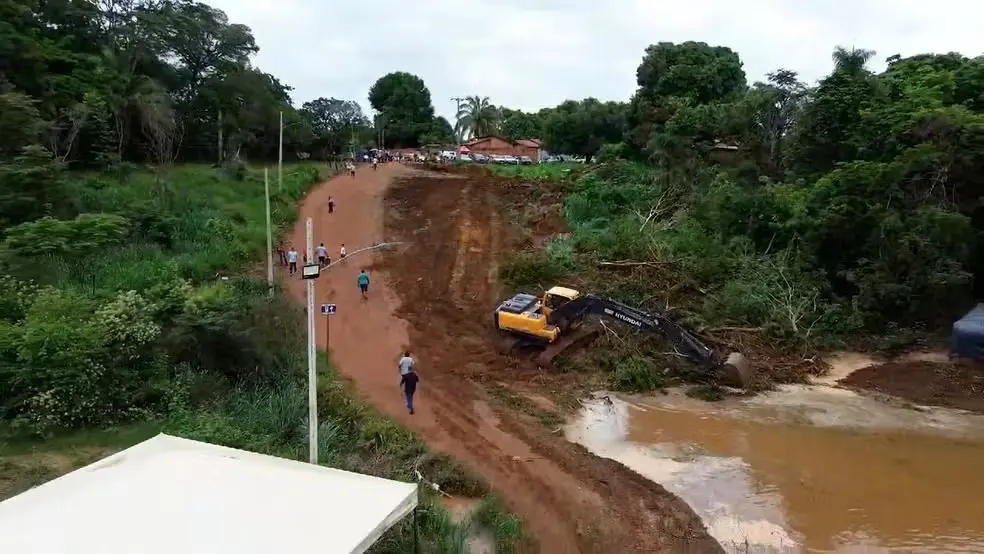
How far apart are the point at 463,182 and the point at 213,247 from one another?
22.4m

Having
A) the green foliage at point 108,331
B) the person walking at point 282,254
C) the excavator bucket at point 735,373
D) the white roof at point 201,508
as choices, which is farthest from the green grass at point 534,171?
the white roof at point 201,508

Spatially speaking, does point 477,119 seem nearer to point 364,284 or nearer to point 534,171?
point 534,171

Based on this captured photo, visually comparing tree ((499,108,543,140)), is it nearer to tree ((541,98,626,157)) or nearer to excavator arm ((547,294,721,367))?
tree ((541,98,626,157))

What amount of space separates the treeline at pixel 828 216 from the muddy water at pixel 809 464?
5.16m

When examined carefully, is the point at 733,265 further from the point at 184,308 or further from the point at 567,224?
the point at 184,308

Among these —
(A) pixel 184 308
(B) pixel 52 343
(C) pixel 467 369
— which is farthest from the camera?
(C) pixel 467 369

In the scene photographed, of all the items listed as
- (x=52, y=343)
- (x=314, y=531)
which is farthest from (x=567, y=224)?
(x=314, y=531)

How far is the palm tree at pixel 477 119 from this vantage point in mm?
87688

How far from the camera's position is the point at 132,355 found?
15.8m

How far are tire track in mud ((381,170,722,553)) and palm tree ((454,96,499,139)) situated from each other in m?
57.8

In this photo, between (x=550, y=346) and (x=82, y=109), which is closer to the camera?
(x=550, y=346)

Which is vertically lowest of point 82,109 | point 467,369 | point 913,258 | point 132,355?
point 467,369

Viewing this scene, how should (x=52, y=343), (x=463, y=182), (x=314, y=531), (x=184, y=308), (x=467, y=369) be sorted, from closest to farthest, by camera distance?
1. (x=314, y=531)
2. (x=52, y=343)
3. (x=184, y=308)
4. (x=467, y=369)
5. (x=463, y=182)

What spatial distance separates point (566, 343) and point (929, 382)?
31.8 ft
